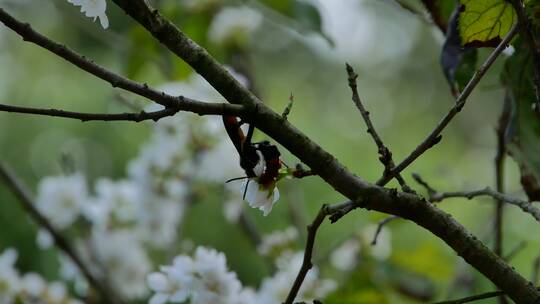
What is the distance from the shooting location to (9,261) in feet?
3.82

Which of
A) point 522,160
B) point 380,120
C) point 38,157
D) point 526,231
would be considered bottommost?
point 522,160

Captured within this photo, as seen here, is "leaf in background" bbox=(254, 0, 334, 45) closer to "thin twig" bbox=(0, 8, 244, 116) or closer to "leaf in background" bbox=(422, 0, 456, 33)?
"leaf in background" bbox=(422, 0, 456, 33)

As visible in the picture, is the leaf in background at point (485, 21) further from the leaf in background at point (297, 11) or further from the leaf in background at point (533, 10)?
the leaf in background at point (297, 11)

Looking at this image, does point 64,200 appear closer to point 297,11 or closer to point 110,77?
point 297,11

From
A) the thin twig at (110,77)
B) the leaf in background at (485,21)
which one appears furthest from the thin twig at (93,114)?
the leaf in background at (485,21)

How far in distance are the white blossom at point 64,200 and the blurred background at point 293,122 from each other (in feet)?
0.14

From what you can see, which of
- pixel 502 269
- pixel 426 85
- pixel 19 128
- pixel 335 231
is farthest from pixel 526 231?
pixel 426 85

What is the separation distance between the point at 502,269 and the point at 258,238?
0.83 metres

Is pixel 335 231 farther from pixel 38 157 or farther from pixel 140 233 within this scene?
pixel 38 157

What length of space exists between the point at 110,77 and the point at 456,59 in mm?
368

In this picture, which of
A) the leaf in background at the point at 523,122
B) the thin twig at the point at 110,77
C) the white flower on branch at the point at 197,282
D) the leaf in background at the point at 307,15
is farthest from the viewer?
the leaf in background at the point at 307,15

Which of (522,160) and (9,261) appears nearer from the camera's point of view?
(522,160)

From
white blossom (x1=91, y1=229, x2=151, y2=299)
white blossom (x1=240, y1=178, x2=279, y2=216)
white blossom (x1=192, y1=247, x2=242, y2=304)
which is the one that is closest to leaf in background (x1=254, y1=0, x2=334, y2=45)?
white blossom (x1=192, y1=247, x2=242, y2=304)

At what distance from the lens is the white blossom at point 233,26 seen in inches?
Answer: 59.5
